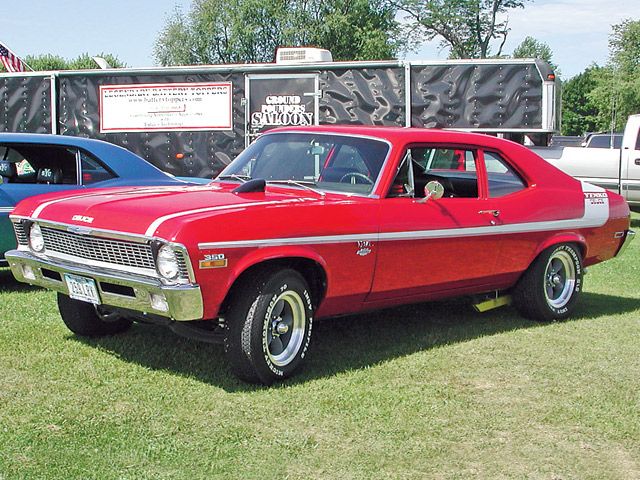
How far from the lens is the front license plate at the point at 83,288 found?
4.94 m

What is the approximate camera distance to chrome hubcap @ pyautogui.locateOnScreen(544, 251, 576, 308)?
7105 mm

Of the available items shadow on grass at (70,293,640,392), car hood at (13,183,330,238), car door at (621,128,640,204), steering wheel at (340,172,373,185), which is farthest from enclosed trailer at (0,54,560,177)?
car hood at (13,183,330,238)

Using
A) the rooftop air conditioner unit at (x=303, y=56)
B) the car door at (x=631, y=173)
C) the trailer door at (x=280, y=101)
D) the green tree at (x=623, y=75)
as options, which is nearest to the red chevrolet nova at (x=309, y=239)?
the trailer door at (x=280, y=101)

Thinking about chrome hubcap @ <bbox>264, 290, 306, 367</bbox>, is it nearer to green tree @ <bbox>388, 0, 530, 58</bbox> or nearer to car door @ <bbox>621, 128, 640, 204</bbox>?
car door @ <bbox>621, 128, 640, 204</bbox>

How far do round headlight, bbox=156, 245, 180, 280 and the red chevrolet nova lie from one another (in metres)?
0.01

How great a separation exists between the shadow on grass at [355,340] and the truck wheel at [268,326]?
133 mm

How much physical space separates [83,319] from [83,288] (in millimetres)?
955

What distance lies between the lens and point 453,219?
239 inches

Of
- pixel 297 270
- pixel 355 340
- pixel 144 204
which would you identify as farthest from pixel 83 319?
pixel 355 340

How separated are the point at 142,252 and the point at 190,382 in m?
0.86

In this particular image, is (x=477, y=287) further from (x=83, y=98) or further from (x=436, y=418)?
(x=83, y=98)

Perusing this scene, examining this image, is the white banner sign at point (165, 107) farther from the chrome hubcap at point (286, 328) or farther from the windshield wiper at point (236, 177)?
the chrome hubcap at point (286, 328)

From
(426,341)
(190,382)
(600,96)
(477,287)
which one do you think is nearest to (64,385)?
(190,382)

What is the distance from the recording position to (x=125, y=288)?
4785 mm
